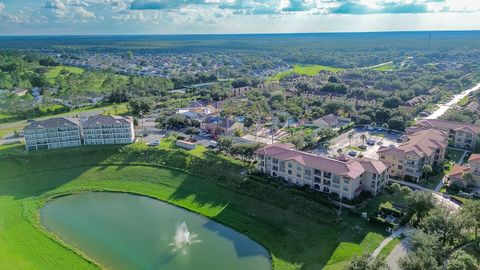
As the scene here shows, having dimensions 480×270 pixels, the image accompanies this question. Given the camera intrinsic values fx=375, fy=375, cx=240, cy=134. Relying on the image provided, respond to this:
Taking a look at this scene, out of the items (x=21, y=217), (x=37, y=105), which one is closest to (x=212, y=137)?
(x=21, y=217)

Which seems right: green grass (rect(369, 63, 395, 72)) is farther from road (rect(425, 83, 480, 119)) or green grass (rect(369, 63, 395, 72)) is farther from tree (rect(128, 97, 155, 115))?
tree (rect(128, 97, 155, 115))

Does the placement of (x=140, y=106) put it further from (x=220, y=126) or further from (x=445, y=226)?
(x=445, y=226)

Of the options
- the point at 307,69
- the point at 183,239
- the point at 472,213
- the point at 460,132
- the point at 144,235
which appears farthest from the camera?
the point at 307,69

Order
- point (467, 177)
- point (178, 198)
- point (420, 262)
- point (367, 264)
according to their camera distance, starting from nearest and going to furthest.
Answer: point (420, 262) < point (367, 264) < point (467, 177) < point (178, 198)

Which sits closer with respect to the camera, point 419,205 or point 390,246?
point 390,246

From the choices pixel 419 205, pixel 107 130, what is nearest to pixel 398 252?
pixel 419 205

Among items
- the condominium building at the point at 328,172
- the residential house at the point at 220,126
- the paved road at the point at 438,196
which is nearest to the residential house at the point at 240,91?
the residential house at the point at 220,126
